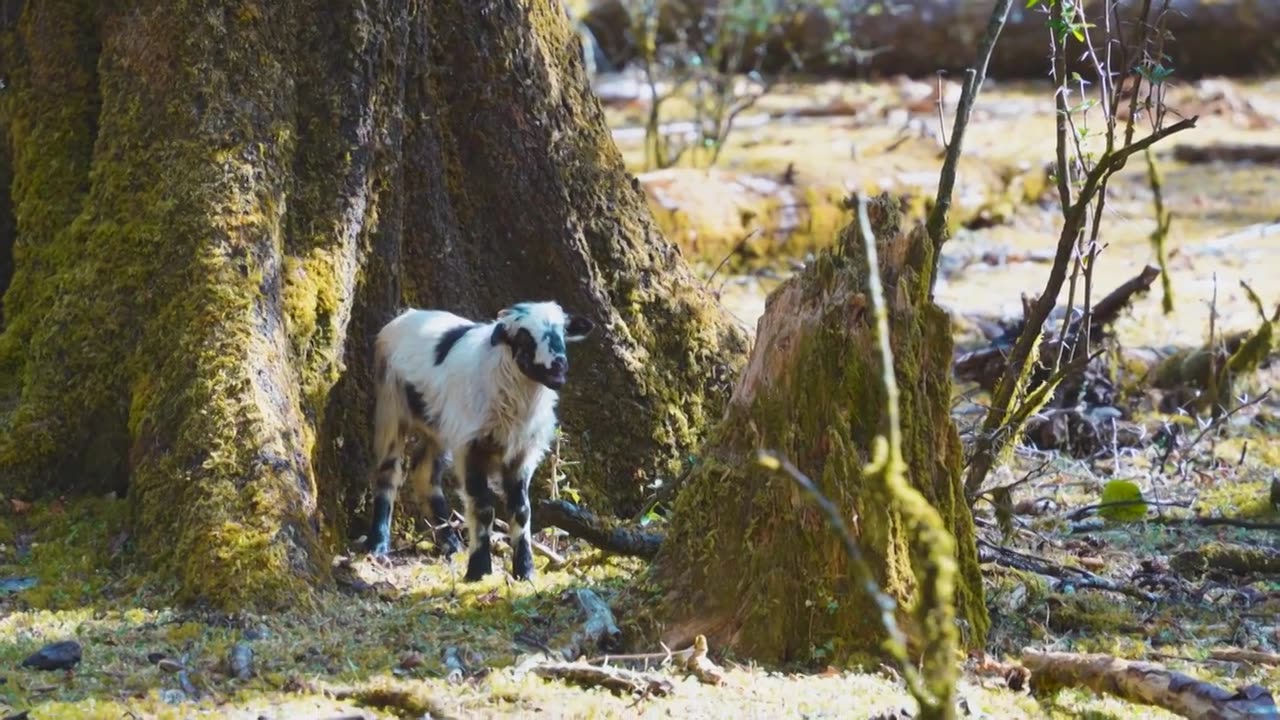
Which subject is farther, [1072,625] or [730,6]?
[730,6]

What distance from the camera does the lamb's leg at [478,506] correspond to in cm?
777

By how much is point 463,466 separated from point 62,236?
229 cm

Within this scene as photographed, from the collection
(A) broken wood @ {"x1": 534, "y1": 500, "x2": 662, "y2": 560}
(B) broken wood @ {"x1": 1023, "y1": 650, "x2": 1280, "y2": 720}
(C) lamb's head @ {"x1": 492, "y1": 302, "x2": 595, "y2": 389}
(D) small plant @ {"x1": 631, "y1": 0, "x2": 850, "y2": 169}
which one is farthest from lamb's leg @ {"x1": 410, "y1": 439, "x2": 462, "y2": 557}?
(D) small plant @ {"x1": 631, "y1": 0, "x2": 850, "y2": 169}

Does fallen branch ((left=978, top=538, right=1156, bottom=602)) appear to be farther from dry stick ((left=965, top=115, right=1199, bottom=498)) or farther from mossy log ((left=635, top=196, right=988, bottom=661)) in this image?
mossy log ((left=635, top=196, right=988, bottom=661))

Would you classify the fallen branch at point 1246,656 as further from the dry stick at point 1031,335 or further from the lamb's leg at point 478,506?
the lamb's leg at point 478,506

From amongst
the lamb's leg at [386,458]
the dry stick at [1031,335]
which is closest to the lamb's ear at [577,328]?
the lamb's leg at [386,458]

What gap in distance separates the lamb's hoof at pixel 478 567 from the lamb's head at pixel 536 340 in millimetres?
898

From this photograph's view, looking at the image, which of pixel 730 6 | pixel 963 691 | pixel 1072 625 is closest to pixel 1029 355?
pixel 1072 625

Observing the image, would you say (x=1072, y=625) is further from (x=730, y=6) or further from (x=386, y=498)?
(x=730, y=6)

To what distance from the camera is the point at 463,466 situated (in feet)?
26.5

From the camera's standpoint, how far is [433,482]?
8.60 metres

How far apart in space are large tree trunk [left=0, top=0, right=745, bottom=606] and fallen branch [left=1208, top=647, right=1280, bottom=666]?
3.10m

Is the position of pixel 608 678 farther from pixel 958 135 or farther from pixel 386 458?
pixel 958 135

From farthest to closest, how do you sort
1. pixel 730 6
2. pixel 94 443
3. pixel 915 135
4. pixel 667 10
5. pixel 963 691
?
pixel 667 10
pixel 730 6
pixel 915 135
pixel 94 443
pixel 963 691
